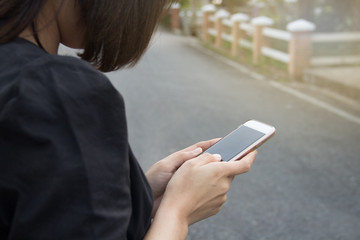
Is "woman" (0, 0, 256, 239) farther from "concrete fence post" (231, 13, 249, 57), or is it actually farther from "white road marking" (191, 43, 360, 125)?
"concrete fence post" (231, 13, 249, 57)

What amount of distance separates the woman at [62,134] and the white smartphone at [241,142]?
358mm

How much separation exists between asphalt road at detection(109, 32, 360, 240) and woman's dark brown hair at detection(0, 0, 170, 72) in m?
0.74

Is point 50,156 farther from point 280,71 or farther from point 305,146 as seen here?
point 280,71

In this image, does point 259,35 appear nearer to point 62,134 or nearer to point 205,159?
point 205,159

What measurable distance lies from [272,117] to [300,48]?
11.5 feet

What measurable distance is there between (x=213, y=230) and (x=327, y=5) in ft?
43.3

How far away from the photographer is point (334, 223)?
353cm

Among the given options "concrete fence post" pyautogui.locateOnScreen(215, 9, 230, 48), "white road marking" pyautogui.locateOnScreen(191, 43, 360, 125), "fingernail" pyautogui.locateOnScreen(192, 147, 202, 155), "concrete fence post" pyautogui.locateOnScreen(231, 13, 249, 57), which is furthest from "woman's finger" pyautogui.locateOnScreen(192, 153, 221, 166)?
"concrete fence post" pyautogui.locateOnScreen(215, 9, 230, 48)

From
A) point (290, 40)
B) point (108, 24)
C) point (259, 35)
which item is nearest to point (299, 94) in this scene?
point (290, 40)

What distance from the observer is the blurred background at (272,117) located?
142 inches

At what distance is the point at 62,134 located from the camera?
0.81 m

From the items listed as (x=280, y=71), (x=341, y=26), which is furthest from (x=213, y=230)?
(x=341, y=26)

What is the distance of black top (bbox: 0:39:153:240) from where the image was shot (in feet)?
2.60

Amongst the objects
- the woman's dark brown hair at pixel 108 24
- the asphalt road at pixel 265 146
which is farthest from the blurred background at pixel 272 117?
the woman's dark brown hair at pixel 108 24
